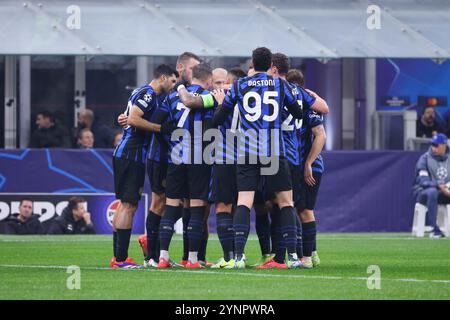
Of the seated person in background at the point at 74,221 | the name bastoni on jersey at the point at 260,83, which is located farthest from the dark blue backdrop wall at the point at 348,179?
the name bastoni on jersey at the point at 260,83

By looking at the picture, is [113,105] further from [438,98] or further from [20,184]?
[438,98]

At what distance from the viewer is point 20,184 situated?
19.8 metres

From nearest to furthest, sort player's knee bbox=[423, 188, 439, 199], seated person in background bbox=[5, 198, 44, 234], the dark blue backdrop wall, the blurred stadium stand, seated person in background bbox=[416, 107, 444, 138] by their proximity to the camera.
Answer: seated person in background bbox=[5, 198, 44, 234]
player's knee bbox=[423, 188, 439, 199]
the dark blue backdrop wall
the blurred stadium stand
seated person in background bbox=[416, 107, 444, 138]

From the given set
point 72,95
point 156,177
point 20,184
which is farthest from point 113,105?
point 156,177

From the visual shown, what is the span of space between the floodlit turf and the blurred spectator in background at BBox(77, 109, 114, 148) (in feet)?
17.2

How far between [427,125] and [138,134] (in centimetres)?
1252

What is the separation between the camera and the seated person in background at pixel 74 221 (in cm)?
1947

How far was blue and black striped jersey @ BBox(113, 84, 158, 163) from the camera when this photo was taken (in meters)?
11.9

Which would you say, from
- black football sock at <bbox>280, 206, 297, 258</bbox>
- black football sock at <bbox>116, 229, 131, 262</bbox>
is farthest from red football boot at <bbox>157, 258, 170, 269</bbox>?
black football sock at <bbox>280, 206, 297, 258</bbox>

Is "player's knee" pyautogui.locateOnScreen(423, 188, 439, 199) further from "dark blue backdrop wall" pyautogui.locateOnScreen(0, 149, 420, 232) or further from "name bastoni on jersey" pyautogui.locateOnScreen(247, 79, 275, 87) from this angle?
"name bastoni on jersey" pyautogui.locateOnScreen(247, 79, 275, 87)

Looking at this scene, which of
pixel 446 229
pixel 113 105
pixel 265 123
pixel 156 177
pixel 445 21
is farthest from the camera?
pixel 113 105

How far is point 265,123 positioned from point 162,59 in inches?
526

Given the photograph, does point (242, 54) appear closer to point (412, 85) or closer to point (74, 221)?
point (74, 221)

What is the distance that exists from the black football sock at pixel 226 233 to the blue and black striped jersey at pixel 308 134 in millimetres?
1155
